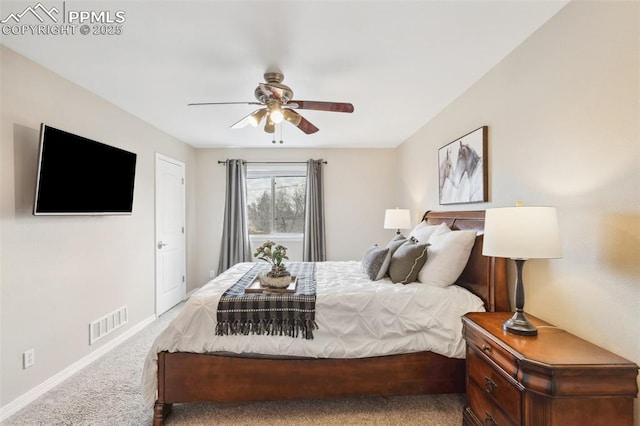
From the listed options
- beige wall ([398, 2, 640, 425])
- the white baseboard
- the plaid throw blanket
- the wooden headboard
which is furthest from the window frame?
beige wall ([398, 2, 640, 425])

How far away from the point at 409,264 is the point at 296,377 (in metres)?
1.21

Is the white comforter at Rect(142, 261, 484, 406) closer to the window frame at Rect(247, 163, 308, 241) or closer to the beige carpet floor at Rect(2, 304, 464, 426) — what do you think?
the beige carpet floor at Rect(2, 304, 464, 426)

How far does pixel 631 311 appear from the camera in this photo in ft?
4.37

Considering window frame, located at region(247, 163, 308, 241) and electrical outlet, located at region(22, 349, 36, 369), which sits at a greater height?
window frame, located at region(247, 163, 308, 241)

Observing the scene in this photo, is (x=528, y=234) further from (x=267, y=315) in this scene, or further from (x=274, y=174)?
(x=274, y=174)

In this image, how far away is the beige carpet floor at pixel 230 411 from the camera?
2006mm

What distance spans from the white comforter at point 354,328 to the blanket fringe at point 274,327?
0.11 feet

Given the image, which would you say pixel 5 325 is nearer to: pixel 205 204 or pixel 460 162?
pixel 205 204

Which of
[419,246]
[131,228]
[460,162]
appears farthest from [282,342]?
[131,228]

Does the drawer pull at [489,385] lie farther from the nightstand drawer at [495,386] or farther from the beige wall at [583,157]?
the beige wall at [583,157]

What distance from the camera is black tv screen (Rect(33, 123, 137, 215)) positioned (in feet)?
7.23

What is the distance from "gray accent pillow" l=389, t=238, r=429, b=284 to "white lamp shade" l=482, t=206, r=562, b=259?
931 millimetres

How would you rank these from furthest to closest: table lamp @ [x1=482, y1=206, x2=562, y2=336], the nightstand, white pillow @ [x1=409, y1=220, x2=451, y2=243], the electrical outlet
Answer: white pillow @ [x1=409, y1=220, x2=451, y2=243]
the electrical outlet
table lamp @ [x1=482, y1=206, x2=562, y2=336]
the nightstand

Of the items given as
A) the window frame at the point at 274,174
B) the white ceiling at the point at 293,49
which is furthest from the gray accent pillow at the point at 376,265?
the window frame at the point at 274,174
